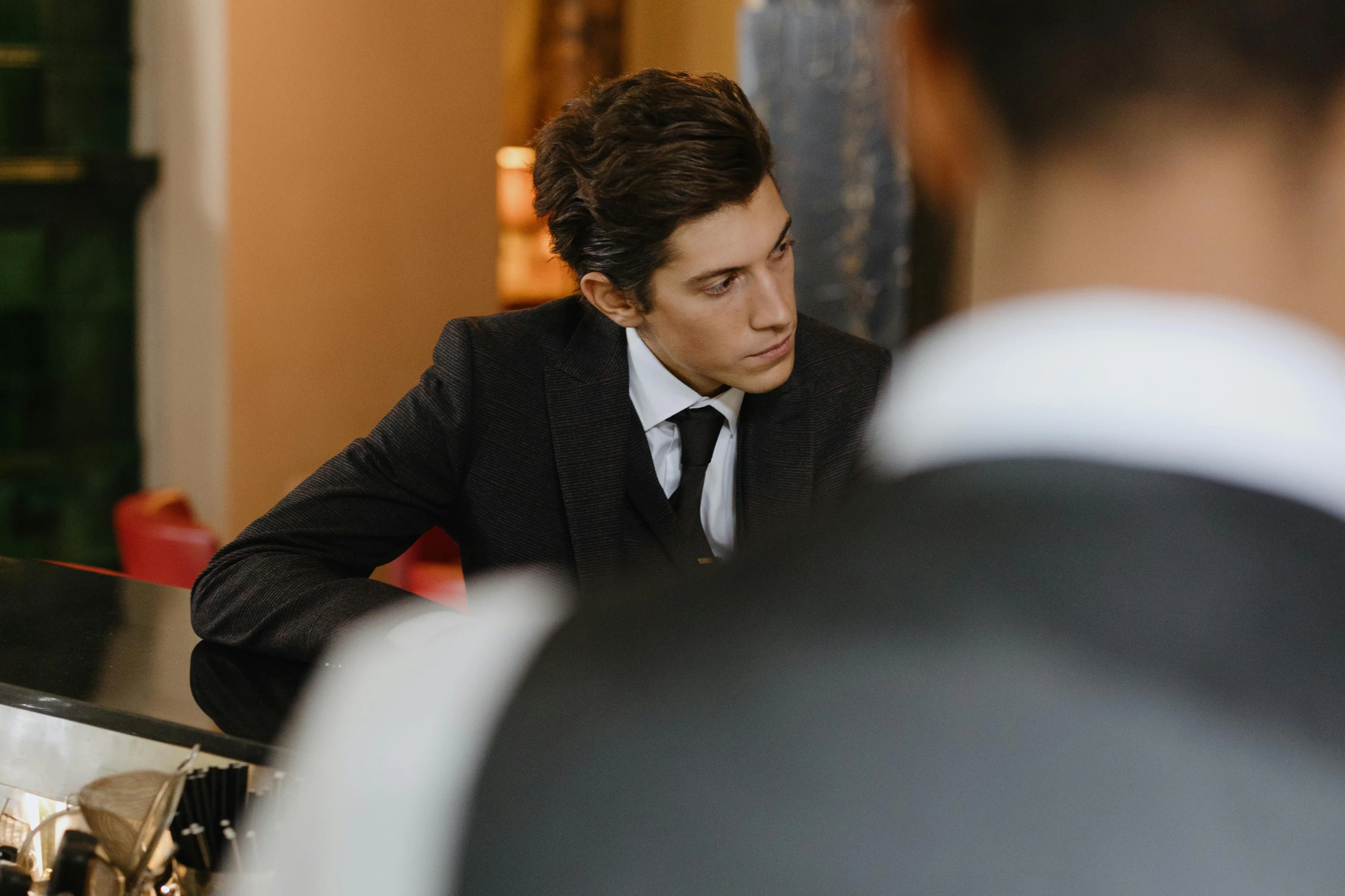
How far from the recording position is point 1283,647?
37 cm

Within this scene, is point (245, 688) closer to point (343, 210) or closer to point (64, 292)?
point (64, 292)

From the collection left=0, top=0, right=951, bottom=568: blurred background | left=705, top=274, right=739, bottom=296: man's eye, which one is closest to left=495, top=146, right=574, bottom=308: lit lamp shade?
left=0, top=0, right=951, bottom=568: blurred background

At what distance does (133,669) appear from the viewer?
114 cm

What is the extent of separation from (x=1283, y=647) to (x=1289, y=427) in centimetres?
6

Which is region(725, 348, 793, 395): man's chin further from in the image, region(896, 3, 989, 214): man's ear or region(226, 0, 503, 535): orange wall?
region(226, 0, 503, 535): orange wall

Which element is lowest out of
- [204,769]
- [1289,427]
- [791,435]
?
[204,769]

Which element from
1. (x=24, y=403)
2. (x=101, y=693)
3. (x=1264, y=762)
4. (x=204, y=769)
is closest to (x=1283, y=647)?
(x=1264, y=762)

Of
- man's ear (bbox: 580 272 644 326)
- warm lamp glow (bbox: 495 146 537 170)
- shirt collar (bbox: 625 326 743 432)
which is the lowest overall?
shirt collar (bbox: 625 326 743 432)

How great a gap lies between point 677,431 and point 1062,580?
135 cm

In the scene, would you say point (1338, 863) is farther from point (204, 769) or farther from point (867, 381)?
point (867, 381)

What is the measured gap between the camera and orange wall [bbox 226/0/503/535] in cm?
395

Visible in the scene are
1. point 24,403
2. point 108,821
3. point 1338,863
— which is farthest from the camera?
point 24,403

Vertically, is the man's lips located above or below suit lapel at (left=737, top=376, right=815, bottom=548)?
above

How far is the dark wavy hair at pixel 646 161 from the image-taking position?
5.18ft
